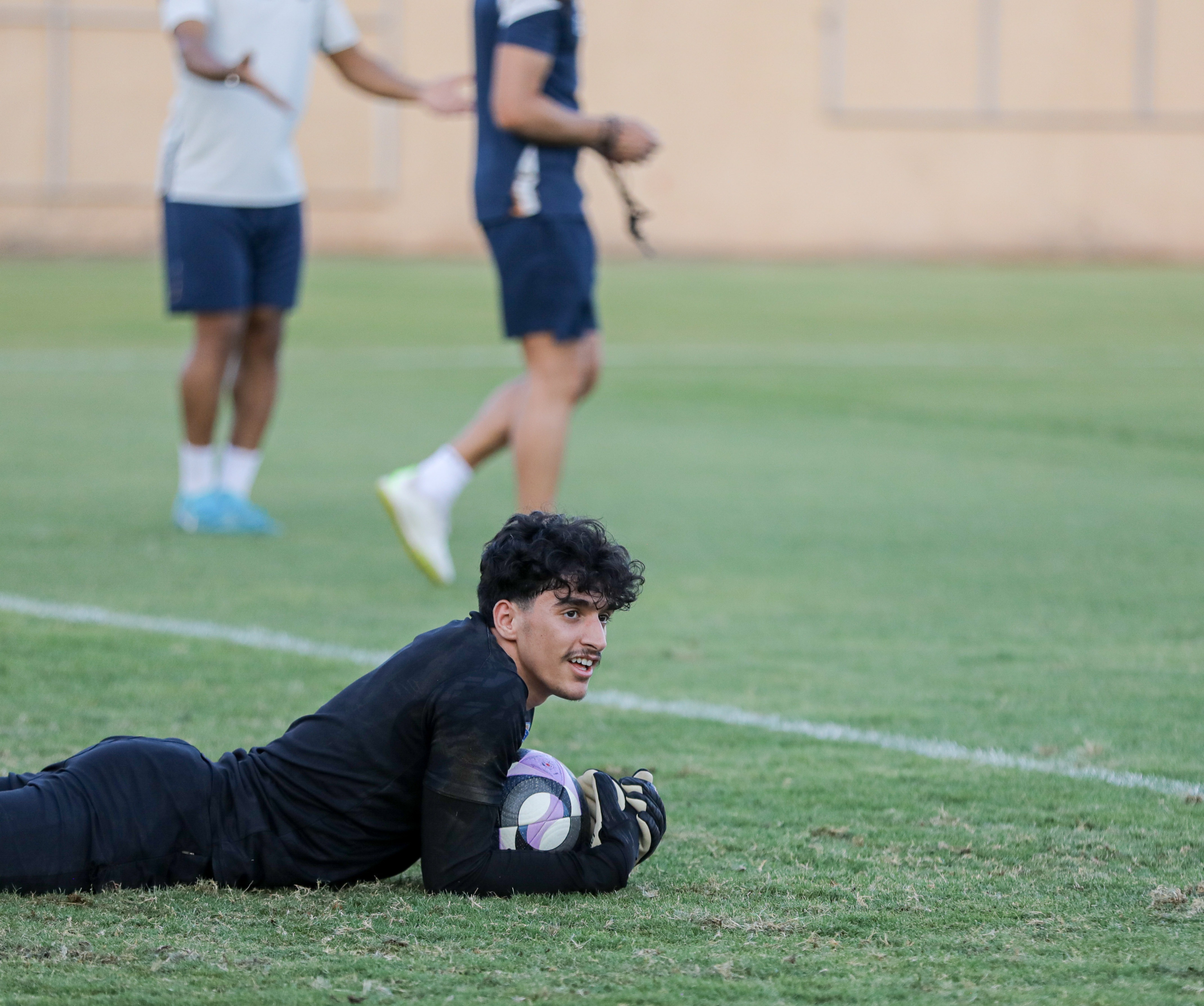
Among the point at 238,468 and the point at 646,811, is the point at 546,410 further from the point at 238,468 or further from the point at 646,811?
the point at 646,811

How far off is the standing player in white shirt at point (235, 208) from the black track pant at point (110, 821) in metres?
4.02

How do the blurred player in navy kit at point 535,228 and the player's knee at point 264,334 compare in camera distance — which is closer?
the blurred player in navy kit at point 535,228

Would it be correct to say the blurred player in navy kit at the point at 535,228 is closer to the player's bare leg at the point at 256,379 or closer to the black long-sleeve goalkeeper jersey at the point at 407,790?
the player's bare leg at the point at 256,379

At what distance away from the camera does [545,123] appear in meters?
5.77

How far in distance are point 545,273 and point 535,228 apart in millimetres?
147

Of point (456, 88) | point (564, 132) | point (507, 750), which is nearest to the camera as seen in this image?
point (507, 750)

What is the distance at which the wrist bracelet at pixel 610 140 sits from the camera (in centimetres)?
577

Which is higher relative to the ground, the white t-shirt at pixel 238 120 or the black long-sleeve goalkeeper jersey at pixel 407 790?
the white t-shirt at pixel 238 120

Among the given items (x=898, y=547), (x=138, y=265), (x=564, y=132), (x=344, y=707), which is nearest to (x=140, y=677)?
(x=344, y=707)

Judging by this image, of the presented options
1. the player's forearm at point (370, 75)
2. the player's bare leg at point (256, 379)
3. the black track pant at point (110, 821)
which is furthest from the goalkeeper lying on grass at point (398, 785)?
the player's forearm at point (370, 75)

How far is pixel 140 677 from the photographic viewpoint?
471cm

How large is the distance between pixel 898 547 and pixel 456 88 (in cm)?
243

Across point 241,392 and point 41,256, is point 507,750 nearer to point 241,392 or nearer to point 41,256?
point 241,392

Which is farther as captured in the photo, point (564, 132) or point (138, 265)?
point (138, 265)
